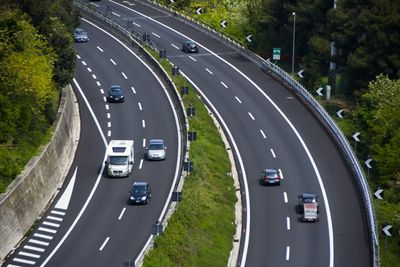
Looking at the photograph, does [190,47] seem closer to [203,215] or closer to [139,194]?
[139,194]

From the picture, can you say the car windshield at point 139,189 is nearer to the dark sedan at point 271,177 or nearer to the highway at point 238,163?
the highway at point 238,163

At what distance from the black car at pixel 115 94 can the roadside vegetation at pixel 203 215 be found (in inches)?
420

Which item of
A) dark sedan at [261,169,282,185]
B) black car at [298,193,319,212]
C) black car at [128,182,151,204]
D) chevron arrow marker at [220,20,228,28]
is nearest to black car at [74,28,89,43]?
chevron arrow marker at [220,20,228,28]

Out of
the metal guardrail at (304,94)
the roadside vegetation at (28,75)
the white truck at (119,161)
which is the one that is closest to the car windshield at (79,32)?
the metal guardrail at (304,94)

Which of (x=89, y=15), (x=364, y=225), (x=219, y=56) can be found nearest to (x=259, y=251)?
(x=364, y=225)

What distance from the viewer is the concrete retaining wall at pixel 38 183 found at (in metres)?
71.1

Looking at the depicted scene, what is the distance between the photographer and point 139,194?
79.2 metres

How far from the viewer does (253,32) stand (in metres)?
129

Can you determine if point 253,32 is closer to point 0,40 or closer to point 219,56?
point 219,56

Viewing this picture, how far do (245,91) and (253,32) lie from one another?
22448 millimetres

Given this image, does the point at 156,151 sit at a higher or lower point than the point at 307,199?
higher

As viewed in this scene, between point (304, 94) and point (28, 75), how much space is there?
3545 centimetres

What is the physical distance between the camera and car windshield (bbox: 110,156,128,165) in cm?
8469

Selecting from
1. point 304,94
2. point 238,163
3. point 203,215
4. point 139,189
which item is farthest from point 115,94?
point 203,215
